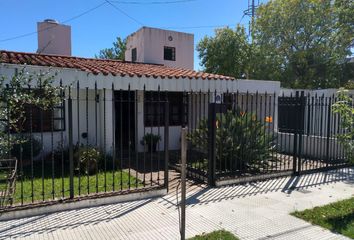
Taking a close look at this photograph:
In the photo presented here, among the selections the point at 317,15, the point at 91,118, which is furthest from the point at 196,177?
the point at 317,15

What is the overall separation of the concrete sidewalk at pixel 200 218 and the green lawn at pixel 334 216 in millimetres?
188

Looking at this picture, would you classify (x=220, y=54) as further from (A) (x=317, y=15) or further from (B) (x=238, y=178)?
(B) (x=238, y=178)

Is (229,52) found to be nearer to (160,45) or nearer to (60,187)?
(160,45)

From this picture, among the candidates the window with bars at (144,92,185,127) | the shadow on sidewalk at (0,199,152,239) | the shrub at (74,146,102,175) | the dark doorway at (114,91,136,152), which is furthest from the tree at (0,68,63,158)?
the window with bars at (144,92,185,127)

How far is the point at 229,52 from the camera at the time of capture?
23391 millimetres

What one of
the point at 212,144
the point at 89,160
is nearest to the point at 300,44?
the point at 212,144

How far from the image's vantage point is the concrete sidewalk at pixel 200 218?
4512mm

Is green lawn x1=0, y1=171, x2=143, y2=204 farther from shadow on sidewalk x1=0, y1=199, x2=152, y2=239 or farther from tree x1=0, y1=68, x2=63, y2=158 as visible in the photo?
tree x1=0, y1=68, x2=63, y2=158

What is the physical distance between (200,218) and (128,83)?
5607mm

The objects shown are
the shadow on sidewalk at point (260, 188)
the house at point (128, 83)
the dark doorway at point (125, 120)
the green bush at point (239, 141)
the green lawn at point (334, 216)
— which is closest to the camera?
the green lawn at point (334, 216)

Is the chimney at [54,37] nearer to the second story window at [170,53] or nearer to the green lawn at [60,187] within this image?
the second story window at [170,53]

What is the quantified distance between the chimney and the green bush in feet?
29.8

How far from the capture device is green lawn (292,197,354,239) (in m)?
4.80

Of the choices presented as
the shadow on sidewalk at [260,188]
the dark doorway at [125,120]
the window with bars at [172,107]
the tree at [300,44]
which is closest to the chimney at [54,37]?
the dark doorway at [125,120]
